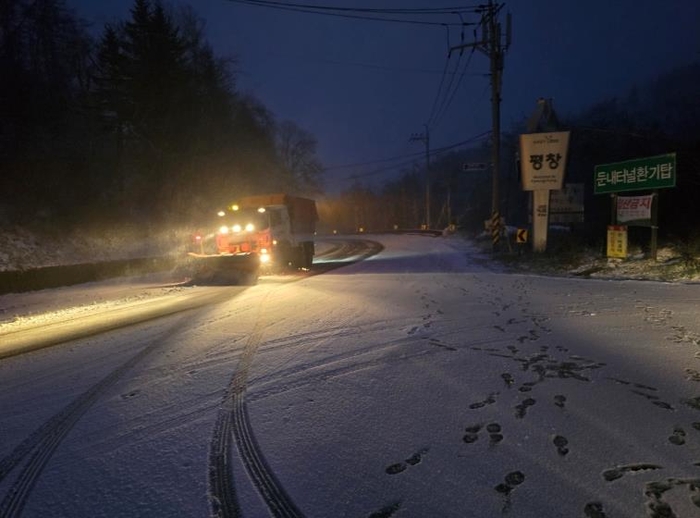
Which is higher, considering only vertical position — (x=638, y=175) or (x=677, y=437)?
(x=638, y=175)

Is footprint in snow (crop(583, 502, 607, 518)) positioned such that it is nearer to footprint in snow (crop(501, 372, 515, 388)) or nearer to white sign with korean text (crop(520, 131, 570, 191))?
footprint in snow (crop(501, 372, 515, 388))

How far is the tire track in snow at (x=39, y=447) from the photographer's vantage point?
3.14m

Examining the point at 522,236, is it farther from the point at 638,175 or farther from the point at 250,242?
the point at 250,242

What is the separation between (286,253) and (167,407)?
1314 centimetres

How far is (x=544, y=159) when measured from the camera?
1884cm

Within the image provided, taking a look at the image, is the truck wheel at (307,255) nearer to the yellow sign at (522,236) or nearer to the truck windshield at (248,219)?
the truck windshield at (248,219)

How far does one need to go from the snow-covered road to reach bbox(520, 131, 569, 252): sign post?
12.0 m

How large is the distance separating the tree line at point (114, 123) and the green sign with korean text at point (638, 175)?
2539cm

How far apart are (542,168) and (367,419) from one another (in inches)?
695

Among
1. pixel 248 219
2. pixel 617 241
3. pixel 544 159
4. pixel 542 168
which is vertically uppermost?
pixel 544 159

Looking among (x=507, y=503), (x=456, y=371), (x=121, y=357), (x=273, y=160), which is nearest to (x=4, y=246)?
(x=121, y=357)

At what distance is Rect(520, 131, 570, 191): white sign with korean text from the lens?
61.6 feet

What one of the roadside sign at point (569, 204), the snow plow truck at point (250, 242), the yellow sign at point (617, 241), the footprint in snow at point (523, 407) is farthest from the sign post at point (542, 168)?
the footprint in snow at point (523, 407)

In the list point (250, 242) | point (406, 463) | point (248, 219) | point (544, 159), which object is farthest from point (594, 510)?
point (544, 159)
